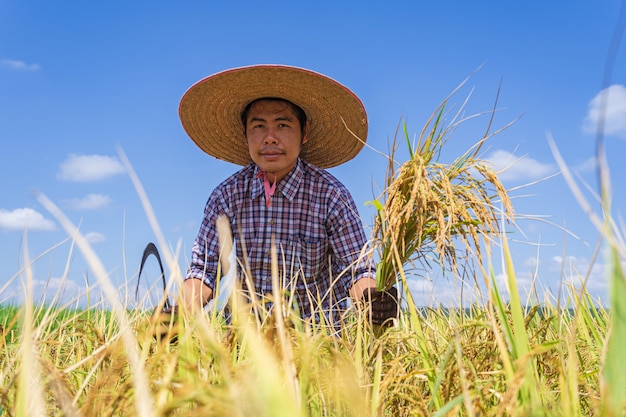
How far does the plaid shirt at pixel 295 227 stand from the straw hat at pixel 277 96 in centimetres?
26

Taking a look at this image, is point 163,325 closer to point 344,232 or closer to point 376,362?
point 376,362

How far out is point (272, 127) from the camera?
336cm

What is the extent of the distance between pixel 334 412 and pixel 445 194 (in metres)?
0.70

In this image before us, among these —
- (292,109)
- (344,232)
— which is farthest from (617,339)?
(292,109)

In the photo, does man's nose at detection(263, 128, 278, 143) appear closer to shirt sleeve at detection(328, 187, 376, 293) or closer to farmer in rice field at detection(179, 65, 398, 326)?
farmer in rice field at detection(179, 65, 398, 326)

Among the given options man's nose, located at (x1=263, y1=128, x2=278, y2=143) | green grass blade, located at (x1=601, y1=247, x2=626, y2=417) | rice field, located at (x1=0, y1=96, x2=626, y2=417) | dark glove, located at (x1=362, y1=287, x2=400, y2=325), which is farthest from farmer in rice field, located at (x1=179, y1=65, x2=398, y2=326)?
green grass blade, located at (x1=601, y1=247, x2=626, y2=417)

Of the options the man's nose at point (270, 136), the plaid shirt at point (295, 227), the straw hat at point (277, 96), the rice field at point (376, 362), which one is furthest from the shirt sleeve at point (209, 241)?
the rice field at point (376, 362)

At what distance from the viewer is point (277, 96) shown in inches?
137

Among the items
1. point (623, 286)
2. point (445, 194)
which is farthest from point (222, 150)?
point (623, 286)

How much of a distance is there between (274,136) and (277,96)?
30 cm

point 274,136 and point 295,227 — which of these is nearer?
point 274,136

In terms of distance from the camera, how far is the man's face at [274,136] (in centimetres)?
331

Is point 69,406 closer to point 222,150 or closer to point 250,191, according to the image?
point 250,191

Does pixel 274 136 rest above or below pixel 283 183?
above
